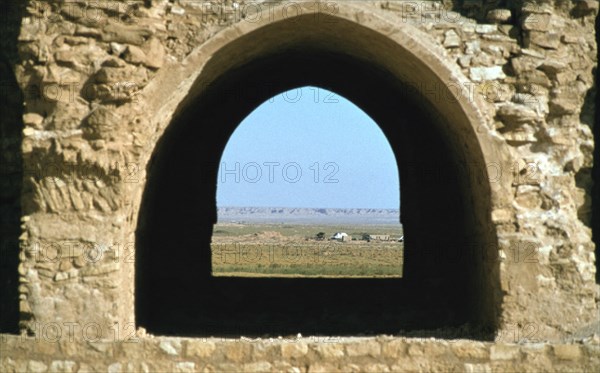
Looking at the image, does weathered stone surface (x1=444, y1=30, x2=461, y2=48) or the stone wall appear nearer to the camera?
the stone wall

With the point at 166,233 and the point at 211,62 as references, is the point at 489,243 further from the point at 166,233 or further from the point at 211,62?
the point at 166,233

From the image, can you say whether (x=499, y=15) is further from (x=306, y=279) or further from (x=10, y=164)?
(x=306, y=279)

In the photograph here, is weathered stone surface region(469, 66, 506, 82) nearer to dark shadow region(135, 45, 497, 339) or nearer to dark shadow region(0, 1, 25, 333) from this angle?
dark shadow region(135, 45, 497, 339)

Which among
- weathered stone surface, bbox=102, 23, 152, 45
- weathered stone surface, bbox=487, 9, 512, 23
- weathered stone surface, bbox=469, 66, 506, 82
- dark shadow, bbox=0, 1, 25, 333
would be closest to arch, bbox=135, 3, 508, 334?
weathered stone surface, bbox=469, 66, 506, 82

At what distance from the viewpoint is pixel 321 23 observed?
23.0ft

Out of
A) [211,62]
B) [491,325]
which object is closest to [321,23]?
[211,62]

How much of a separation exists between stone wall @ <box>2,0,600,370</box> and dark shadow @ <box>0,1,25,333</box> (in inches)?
3.9

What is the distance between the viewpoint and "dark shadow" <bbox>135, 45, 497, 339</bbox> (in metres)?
8.11

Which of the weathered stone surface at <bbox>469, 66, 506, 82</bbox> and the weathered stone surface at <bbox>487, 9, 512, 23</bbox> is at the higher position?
the weathered stone surface at <bbox>487, 9, 512, 23</bbox>

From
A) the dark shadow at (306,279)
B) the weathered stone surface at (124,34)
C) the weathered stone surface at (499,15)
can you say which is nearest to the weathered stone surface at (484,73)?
the weathered stone surface at (499,15)

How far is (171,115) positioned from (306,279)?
4.11 meters

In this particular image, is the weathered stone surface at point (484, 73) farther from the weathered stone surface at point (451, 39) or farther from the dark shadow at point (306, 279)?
the dark shadow at point (306, 279)

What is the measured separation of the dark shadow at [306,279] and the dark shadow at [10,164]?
1.13 meters

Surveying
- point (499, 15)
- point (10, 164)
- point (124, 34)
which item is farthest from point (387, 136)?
point (10, 164)
